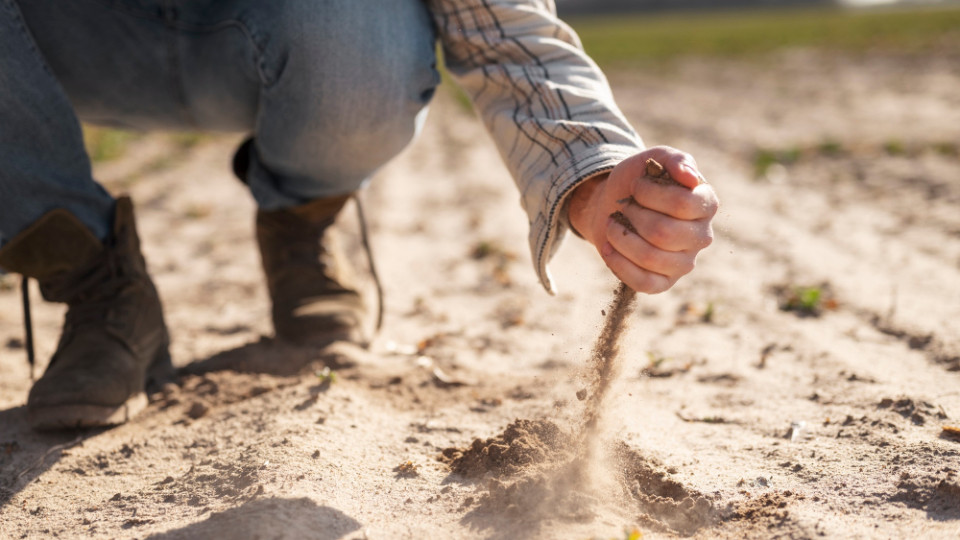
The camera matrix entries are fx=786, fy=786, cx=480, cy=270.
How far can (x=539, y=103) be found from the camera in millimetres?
1913

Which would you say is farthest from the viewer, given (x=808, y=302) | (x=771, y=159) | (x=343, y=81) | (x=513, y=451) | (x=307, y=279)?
(x=771, y=159)

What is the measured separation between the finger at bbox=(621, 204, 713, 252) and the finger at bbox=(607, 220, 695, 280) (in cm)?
1

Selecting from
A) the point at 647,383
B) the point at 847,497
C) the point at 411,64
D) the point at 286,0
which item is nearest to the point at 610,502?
the point at 847,497

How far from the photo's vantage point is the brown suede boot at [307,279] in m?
2.62

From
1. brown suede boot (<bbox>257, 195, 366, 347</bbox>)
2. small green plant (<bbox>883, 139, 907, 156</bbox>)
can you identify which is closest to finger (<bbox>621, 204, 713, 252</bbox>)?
brown suede boot (<bbox>257, 195, 366, 347</bbox>)

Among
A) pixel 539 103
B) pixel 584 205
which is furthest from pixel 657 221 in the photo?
pixel 539 103

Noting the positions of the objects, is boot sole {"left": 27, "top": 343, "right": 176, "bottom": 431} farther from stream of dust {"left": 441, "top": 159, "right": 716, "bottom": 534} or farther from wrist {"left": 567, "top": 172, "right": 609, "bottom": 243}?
wrist {"left": 567, "top": 172, "right": 609, "bottom": 243}

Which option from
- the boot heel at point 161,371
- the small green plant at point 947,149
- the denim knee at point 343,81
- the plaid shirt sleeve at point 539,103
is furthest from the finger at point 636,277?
the small green plant at point 947,149

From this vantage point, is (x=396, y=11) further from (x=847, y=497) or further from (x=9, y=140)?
(x=847, y=497)

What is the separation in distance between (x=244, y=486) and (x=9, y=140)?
1.14 metres

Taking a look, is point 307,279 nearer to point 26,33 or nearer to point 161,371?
point 161,371

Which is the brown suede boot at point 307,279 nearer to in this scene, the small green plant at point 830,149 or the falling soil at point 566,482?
the falling soil at point 566,482

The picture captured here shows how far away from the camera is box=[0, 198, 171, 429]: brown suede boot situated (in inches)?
82.6

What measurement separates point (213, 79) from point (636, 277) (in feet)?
5.02
